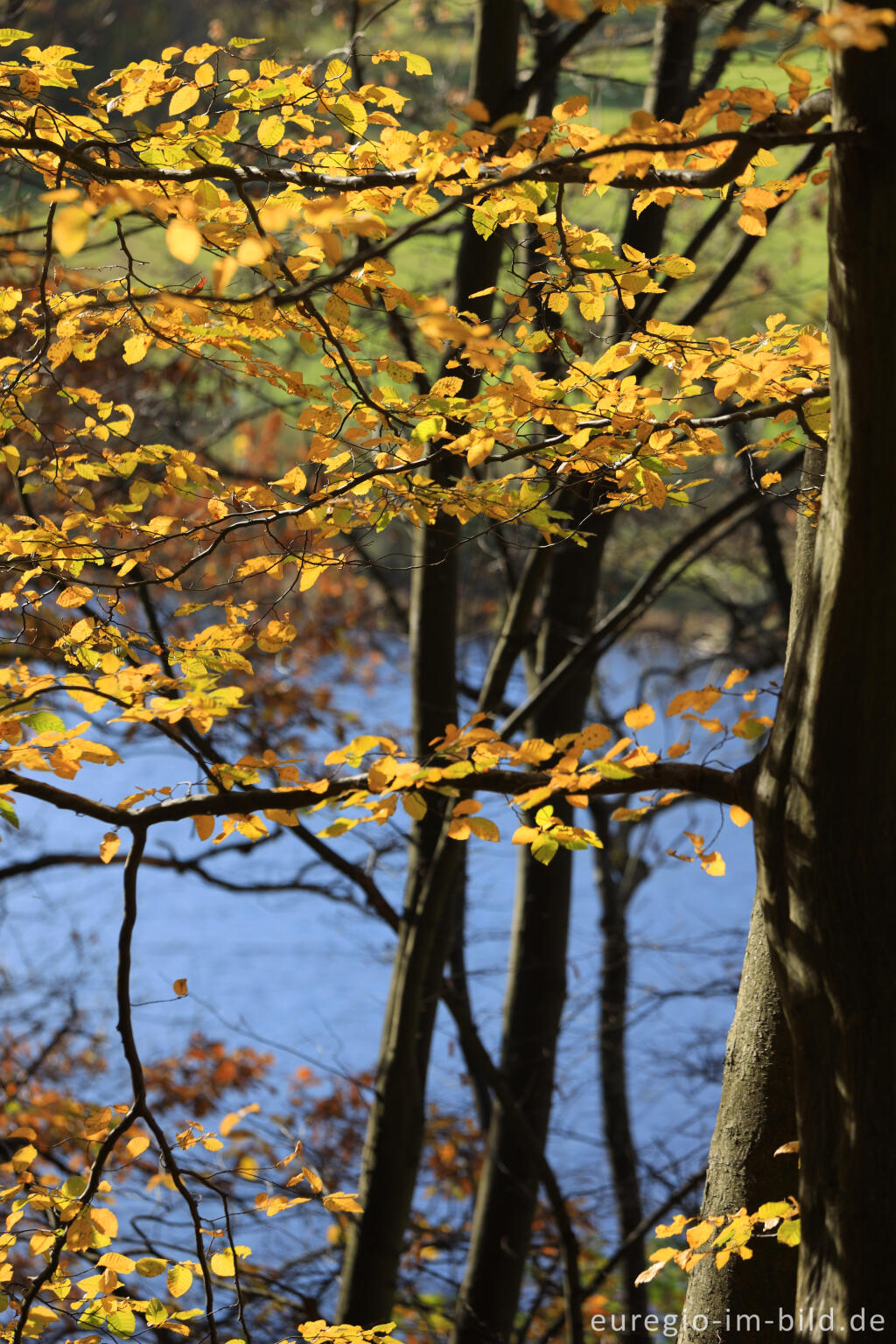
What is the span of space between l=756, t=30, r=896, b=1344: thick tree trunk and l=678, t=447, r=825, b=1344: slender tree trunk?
0.28 m

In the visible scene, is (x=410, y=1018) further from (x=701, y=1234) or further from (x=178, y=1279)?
(x=701, y=1234)

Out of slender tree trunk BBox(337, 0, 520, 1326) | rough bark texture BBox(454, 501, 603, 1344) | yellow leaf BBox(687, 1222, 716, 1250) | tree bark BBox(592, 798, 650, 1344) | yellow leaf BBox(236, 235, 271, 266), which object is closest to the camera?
yellow leaf BBox(236, 235, 271, 266)

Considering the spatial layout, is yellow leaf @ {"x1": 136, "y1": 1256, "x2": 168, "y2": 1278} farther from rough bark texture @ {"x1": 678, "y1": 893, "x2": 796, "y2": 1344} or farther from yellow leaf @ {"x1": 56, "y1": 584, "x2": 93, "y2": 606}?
yellow leaf @ {"x1": 56, "y1": 584, "x2": 93, "y2": 606}

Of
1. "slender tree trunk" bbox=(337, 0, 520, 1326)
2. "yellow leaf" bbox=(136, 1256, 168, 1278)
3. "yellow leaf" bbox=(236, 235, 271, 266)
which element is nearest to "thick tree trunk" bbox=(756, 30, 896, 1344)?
"yellow leaf" bbox=(236, 235, 271, 266)

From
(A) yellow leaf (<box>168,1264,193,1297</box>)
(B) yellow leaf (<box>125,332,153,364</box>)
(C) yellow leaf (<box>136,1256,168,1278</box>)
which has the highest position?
(B) yellow leaf (<box>125,332,153,364</box>)

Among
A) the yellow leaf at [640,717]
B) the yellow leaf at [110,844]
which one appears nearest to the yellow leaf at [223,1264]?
the yellow leaf at [110,844]

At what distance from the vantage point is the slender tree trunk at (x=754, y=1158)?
1.58 meters

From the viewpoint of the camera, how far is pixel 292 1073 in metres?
8.01

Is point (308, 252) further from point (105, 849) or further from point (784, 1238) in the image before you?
point (784, 1238)

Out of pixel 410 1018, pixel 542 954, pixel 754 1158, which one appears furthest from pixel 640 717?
pixel 542 954

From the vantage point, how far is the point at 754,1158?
160 cm

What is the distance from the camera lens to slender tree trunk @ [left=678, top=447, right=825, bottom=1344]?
158cm

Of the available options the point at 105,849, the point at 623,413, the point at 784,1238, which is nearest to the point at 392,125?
the point at 623,413

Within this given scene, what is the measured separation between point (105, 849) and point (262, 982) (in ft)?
28.4
